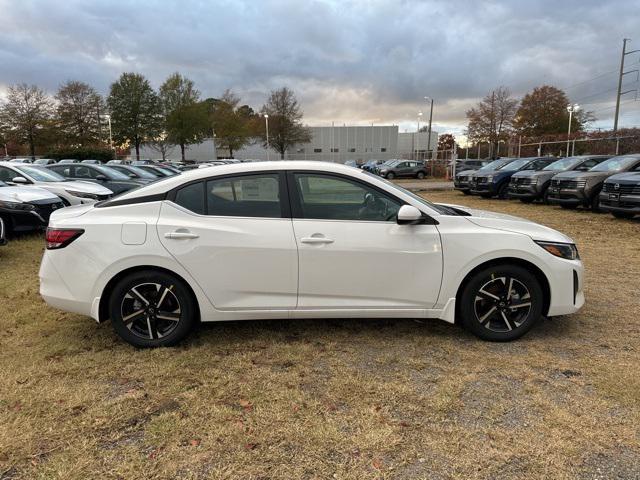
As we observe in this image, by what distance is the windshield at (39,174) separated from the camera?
10.8 m

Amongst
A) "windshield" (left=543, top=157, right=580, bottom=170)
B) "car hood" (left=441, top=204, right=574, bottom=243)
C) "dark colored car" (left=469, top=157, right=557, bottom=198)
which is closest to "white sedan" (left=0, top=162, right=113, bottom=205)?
"car hood" (left=441, top=204, right=574, bottom=243)

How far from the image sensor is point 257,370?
3.56 metres

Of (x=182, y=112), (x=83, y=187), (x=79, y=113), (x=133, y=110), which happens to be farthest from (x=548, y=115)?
(x=83, y=187)

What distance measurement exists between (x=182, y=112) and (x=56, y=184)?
43.7 meters

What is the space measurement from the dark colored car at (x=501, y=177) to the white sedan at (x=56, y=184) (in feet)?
44.6

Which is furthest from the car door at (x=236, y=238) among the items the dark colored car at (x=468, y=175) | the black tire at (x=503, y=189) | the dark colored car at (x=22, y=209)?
the dark colored car at (x=468, y=175)

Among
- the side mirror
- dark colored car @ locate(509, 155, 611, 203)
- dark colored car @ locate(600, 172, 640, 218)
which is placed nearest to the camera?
the side mirror

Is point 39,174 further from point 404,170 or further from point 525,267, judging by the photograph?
point 404,170

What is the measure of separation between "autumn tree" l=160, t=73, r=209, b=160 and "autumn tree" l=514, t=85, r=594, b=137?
136 feet

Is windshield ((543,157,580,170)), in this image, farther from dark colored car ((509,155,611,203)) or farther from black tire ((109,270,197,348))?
black tire ((109,270,197,348))

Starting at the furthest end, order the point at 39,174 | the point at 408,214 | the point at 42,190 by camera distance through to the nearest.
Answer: the point at 39,174 < the point at 42,190 < the point at 408,214

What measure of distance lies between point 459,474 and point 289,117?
201 feet

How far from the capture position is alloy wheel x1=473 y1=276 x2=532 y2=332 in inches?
154

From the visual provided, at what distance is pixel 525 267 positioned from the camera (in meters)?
3.95
